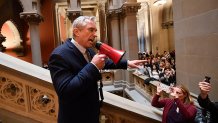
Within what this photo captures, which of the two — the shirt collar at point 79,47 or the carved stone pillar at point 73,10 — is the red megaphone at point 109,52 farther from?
the carved stone pillar at point 73,10

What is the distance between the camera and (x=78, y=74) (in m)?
2.02

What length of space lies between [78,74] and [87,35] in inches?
13.5

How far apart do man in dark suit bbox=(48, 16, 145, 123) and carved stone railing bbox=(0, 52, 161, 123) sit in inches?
38.2

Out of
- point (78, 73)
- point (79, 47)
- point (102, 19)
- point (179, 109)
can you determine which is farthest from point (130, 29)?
point (78, 73)

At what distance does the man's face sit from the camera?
7.02 ft

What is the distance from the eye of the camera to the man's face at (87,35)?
2139mm

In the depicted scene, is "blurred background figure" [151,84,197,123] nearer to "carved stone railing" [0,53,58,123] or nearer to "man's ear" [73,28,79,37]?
"carved stone railing" [0,53,58,123]

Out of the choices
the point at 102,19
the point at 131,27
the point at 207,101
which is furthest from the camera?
the point at 102,19

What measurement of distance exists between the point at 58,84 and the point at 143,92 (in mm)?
8723

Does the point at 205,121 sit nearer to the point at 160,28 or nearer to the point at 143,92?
the point at 143,92

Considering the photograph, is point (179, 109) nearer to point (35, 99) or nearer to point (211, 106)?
point (211, 106)

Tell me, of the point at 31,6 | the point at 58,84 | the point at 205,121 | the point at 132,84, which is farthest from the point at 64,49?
the point at 31,6

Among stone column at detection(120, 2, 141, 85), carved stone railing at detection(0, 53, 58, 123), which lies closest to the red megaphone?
carved stone railing at detection(0, 53, 58, 123)

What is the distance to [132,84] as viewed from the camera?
12.9 meters
